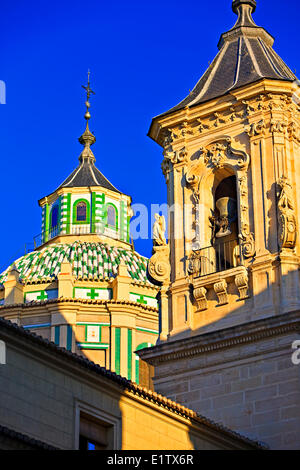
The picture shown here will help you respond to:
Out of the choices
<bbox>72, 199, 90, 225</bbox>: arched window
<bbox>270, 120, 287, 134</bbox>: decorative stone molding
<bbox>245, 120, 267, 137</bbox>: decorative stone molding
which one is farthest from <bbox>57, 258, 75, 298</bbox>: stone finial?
<bbox>270, 120, 287, 134</bbox>: decorative stone molding

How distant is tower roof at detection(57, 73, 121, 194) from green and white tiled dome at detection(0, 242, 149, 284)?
14.0ft

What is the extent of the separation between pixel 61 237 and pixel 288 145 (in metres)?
22.1

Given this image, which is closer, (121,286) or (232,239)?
(232,239)

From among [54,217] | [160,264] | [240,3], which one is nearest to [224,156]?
[160,264]

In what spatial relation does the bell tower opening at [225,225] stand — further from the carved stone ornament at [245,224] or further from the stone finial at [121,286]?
the stone finial at [121,286]

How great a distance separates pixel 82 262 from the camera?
48.7 metres

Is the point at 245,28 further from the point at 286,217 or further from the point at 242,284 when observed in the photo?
the point at 242,284

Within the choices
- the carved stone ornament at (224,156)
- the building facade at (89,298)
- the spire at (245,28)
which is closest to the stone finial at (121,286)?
the building facade at (89,298)

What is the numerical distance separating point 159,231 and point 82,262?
16773mm

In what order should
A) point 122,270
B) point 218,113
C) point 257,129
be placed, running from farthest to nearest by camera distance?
point 122,270 → point 218,113 → point 257,129

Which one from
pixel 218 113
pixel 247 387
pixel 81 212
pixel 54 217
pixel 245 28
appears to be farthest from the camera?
pixel 54 217

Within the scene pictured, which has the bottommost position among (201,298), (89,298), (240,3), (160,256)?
(201,298)

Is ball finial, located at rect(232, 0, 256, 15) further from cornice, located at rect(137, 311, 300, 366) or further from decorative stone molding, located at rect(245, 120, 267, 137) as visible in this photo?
cornice, located at rect(137, 311, 300, 366)
